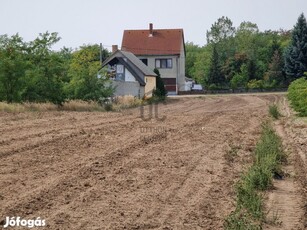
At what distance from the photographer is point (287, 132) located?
20766 mm

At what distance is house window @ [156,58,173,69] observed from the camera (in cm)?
7494

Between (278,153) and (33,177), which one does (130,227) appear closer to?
(33,177)

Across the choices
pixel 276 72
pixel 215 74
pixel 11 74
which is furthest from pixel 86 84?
pixel 215 74

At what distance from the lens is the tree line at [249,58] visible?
67.6 meters

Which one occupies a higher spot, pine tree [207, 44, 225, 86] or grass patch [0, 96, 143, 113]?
pine tree [207, 44, 225, 86]

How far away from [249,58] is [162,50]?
20381 millimetres

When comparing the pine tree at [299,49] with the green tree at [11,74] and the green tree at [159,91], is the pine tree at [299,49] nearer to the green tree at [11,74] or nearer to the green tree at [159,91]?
the green tree at [159,91]

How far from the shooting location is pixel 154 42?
75500 mm

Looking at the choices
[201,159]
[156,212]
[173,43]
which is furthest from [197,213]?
[173,43]

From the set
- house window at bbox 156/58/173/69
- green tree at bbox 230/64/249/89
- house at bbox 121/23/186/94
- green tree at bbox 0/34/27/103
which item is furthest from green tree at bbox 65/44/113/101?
green tree at bbox 230/64/249/89

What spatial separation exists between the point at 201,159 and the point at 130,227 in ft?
21.0

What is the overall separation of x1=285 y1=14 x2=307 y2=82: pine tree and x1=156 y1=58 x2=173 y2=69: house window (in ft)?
52.9

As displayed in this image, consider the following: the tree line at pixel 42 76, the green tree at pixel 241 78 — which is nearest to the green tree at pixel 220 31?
the green tree at pixel 241 78

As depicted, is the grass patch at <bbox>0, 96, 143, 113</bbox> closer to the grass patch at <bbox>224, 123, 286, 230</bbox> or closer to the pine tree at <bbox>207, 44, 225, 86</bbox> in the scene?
the grass patch at <bbox>224, 123, 286, 230</bbox>
